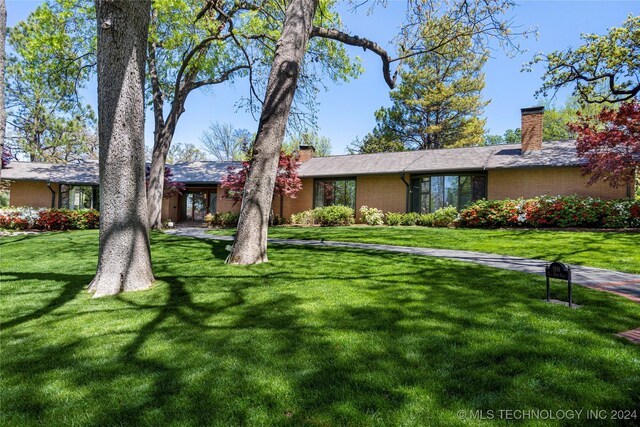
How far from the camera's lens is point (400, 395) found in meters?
2.31

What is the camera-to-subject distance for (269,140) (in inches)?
273

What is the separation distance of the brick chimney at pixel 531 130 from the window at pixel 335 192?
8.60 metres

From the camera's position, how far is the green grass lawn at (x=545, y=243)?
7.46m

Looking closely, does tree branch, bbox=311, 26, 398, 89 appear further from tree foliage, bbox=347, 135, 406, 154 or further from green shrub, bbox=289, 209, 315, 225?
tree foliage, bbox=347, 135, 406, 154

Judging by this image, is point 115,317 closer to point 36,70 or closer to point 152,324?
point 152,324

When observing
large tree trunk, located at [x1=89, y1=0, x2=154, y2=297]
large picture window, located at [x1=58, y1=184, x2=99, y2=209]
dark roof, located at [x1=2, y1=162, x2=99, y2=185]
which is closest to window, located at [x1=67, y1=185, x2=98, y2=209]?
large picture window, located at [x1=58, y1=184, x2=99, y2=209]

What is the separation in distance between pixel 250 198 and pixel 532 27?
8.24 m

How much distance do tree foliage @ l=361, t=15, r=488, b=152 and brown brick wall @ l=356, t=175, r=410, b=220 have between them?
1301 centimetres

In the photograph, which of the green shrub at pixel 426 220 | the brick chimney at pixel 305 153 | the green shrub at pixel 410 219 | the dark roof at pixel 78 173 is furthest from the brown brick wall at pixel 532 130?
the dark roof at pixel 78 173

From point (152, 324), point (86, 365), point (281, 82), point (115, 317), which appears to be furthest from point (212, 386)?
point (281, 82)

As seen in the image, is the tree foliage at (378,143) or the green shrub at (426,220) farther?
the tree foliage at (378,143)

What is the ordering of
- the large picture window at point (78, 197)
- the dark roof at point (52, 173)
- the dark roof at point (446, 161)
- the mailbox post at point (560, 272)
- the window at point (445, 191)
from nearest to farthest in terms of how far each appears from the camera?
the mailbox post at point (560, 272), the dark roof at point (446, 161), the window at point (445, 191), the dark roof at point (52, 173), the large picture window at point (78, 197)

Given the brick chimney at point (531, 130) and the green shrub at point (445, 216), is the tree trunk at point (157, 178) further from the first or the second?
the brick chimney at point (531, 130)

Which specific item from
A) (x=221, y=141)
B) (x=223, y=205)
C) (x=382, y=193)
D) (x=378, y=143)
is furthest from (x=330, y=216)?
(x=221, y=141)
